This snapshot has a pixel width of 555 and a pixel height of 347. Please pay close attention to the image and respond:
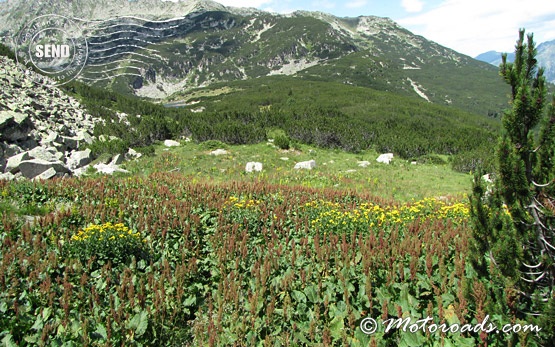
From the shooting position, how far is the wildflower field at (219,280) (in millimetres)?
3729

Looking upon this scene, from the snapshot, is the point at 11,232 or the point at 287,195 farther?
the point at 287,195

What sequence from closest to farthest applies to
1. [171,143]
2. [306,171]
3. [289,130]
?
[306,171] → [171,143] → [289,130]

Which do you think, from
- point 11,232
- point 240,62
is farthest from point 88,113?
point 240,62

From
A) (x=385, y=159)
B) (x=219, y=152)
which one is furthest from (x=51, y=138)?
(x=385, y=159)

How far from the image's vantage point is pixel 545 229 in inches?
132

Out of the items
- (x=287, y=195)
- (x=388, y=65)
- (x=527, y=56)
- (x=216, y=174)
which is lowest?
(x=216, y=174)

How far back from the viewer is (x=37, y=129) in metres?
18.1

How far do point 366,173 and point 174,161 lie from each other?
1124 centimetres

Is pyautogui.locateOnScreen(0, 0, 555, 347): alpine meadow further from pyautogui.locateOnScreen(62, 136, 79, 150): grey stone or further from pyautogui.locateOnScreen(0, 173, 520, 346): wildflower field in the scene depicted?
pyautogui.locateOnScreen(62, 136, 79, 150): grey stone

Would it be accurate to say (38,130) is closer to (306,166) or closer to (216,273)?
(306,166)

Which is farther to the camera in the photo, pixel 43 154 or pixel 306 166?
pixel 306 166

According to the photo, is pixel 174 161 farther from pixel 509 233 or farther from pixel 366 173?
pixel 509 233

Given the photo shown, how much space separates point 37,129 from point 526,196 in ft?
71.2

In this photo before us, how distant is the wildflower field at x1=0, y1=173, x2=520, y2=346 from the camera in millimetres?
3729
